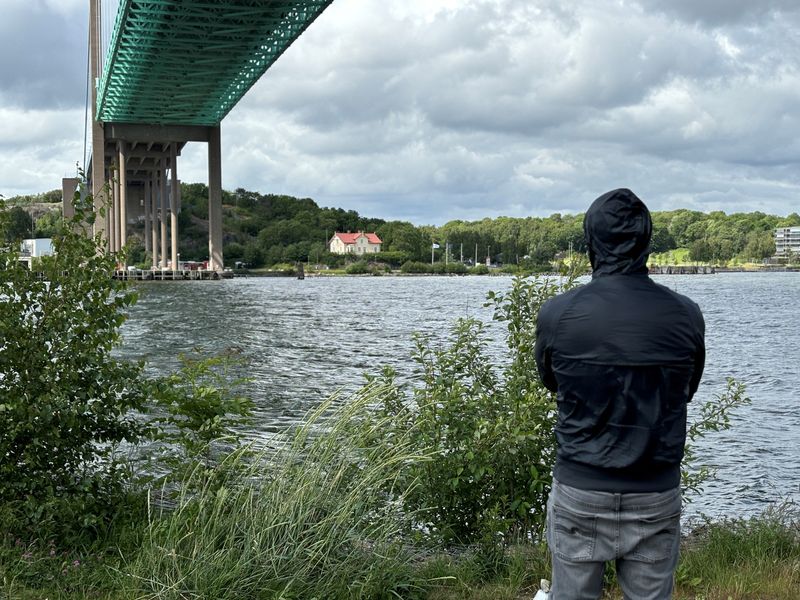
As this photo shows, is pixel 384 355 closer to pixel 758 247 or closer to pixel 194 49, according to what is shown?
pixel 194 49

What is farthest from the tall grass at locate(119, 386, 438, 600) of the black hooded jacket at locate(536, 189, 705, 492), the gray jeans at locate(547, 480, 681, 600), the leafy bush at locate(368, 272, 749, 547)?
the black hooded jacket at locate(536, 189, 705, 492)

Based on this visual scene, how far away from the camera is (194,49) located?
156 ft

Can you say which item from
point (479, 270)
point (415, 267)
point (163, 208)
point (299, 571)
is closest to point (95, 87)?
point (163, 208)

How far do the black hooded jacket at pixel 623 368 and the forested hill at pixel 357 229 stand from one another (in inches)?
4840

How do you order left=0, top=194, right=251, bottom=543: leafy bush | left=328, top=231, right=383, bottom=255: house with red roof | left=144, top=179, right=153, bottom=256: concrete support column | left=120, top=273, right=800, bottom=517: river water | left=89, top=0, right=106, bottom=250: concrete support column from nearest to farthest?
left=0, top=194, right=251, bottom=543: leafy bush → left=120, top=273, right=800, bottom=517: river water → left=89, top=0, right=106, bottom=250: concrete support column → left=144, top=179, right=153, bottom=256: concrete support column → left=328, top=231, right=383, bottom=255: house with red roof

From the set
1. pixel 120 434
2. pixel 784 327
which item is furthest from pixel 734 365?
pixel 120 434

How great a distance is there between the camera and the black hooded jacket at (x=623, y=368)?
7.84 feet

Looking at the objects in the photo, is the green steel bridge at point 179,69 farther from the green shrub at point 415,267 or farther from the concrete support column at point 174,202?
the green shrub at point 415,267

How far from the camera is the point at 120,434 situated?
5.16m

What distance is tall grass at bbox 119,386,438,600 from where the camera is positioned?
12.5ft

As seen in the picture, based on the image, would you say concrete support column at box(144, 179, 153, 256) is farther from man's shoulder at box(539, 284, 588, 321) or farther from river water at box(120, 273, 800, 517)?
man's shoulder at box(539, 284, 588, 321)

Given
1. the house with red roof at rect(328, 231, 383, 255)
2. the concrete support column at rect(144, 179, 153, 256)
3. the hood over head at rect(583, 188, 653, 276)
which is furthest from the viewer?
the house with red roof at rect(328, 231, 383, 255)

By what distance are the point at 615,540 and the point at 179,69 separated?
54.7m

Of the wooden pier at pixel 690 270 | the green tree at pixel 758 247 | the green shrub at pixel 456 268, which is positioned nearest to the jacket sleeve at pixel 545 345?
the green shrub at pixel 456 268
